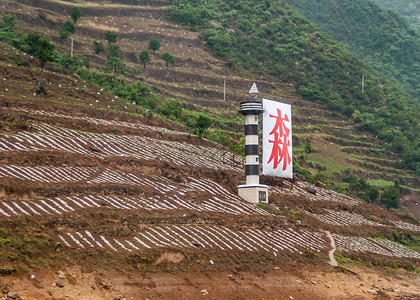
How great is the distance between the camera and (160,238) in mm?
37250

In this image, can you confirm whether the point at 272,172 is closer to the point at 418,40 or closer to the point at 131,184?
the point at 131,184

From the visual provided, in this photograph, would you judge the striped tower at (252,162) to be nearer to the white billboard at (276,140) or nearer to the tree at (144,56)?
the white billboard at (276,140)

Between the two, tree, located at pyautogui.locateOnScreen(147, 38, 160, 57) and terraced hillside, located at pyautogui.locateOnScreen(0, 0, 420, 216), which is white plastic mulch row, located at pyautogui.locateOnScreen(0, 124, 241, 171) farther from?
tree, located at pyautogui.locateOnScreen(147, 38, 160, 57)

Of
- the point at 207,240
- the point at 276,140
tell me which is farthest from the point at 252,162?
the point at 207,240

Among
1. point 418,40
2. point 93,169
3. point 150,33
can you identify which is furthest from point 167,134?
point 418,40

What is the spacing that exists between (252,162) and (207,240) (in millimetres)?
13349

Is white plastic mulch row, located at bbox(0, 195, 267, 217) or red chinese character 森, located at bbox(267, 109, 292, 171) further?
red chinese character 森, located at bbox(267, 109, 292, 171)

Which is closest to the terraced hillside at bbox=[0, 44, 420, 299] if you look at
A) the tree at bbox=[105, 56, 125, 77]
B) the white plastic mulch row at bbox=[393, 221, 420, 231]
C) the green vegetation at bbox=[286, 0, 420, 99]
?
the white plastic mulch row at bbox=[393, 221, 420, 231]

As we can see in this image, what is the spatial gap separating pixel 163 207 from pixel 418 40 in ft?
449

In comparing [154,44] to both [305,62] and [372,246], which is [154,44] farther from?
[372,246]

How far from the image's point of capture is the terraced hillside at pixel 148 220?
31.7 meters

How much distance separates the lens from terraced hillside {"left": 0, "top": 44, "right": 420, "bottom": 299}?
1249 inches

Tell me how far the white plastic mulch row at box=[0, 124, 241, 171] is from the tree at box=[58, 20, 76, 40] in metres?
39.8

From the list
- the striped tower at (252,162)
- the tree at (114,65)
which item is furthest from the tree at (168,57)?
the striped tower at (252,162)
